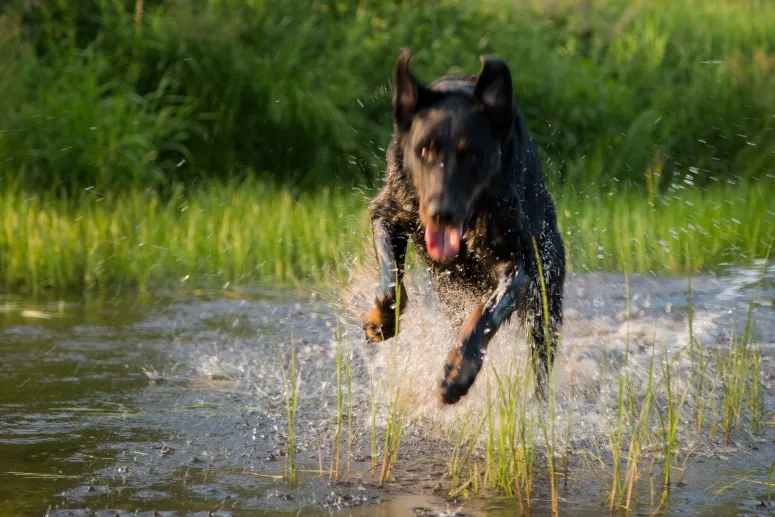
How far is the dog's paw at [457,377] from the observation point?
3725mm

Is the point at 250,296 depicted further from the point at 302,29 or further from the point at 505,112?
the point at 302,29

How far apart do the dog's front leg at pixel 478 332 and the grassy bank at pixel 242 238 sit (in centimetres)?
291

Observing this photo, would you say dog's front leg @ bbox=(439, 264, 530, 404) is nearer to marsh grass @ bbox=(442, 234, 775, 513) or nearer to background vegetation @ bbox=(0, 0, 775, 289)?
marsh grass @ bbox=(442, 234, 775, 513)

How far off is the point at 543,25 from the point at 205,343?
27.1 ft

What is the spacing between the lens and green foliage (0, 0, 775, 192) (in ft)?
30.7

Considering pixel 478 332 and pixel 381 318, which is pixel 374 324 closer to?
pixel 381 318

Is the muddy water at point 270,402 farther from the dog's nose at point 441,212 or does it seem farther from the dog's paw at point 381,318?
the dog's nose at point 441,212

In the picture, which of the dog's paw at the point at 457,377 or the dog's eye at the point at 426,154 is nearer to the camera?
the dog's paw at the point at 457,377

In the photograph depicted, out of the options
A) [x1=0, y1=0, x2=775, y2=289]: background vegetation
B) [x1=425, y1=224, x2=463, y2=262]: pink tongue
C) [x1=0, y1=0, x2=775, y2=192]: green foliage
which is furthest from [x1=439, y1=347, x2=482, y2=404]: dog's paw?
[x1=0, y1=0, x2=775, y2=192]: green foliage

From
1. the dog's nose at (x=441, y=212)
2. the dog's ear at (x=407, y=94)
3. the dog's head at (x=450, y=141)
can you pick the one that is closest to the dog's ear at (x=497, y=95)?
the dog's head at (x=450, y=141)

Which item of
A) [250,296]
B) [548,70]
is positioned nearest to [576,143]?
[548,70]

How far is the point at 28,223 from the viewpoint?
25.3 ft

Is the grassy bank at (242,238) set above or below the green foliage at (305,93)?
below

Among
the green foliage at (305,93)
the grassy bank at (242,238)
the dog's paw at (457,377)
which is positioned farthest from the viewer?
the green foliage at (305,93)
